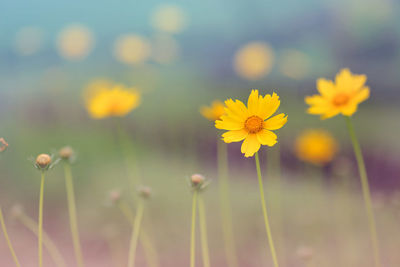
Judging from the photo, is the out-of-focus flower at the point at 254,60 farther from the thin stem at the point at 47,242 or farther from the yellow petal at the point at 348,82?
the yellow petal at the point at 348,82

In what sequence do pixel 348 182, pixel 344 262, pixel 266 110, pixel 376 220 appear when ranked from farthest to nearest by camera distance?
1. pixel 348 182
2. pixel 376 220
3. pixel 344 262
4. pixel 266 110

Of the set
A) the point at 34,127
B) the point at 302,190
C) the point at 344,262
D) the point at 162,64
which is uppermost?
the point at 162,64

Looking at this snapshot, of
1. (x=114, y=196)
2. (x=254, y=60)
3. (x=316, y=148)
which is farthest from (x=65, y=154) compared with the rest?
(x=254, y=60)

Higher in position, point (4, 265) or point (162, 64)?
point (162, 64)

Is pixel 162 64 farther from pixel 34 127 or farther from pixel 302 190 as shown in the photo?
pixel 302 190

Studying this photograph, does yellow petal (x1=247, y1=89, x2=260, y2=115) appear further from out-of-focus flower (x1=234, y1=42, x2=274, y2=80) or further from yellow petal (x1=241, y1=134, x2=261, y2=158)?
out-of-focus flower (x1=234, y1=42, x2=274, y2=80)

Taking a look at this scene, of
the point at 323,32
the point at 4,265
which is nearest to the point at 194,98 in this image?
the point at 323,32

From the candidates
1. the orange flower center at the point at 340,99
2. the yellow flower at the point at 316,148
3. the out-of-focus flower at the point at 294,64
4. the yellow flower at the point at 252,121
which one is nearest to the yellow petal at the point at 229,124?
the yellow flower at the point at 252,121
